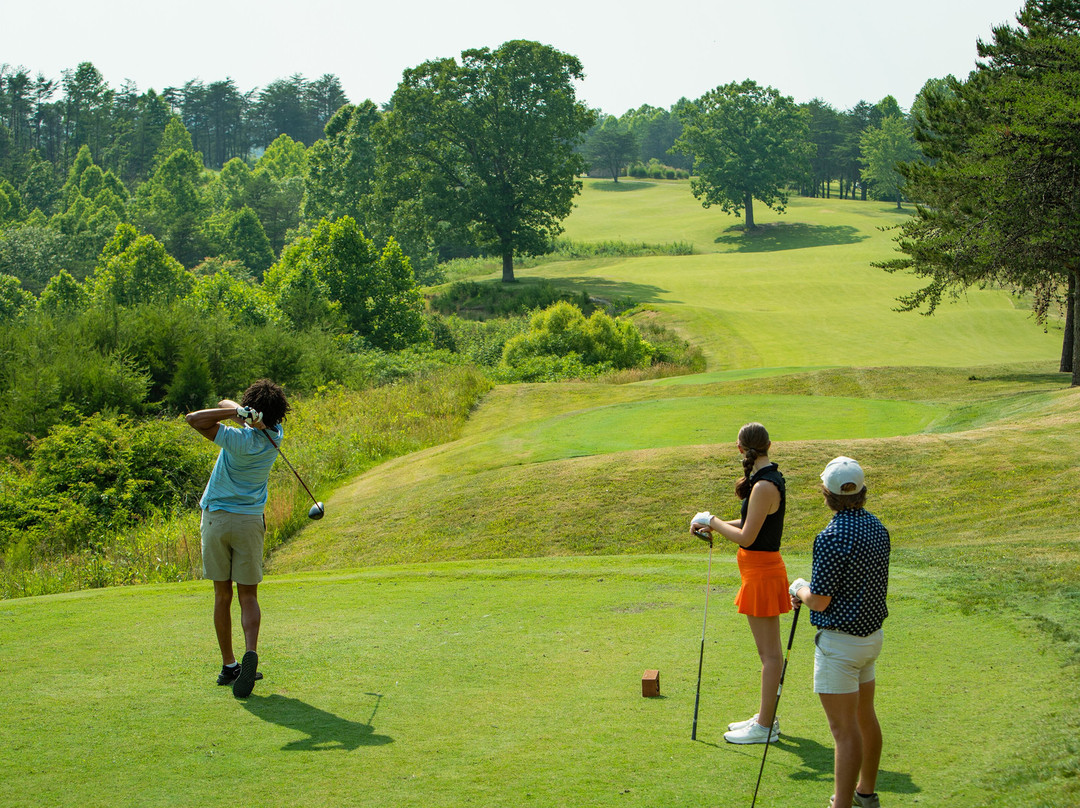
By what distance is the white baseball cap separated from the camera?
4.65 m

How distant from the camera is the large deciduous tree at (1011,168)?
2442cm

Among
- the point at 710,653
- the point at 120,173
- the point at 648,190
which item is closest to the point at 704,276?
the point at 710,653

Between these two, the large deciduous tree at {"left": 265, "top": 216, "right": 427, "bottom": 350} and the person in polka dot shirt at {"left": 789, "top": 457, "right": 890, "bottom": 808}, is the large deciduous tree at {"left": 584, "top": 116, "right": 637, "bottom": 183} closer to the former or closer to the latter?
the large deciduous tree at {"left": 265, "top": 216, "right": 427, "bottom": 350}

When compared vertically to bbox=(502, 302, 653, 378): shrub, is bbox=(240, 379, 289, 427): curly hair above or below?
above

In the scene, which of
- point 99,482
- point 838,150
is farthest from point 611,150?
point 99,482

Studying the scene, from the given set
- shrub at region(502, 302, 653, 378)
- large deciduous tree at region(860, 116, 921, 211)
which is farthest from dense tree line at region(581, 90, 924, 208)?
shrub at region(502, 302, 653, 378)

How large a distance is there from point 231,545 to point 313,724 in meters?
1.58

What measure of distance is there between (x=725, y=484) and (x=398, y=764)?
11.1 meters

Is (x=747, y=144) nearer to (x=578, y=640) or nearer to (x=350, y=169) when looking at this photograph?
(x=350, y=169)

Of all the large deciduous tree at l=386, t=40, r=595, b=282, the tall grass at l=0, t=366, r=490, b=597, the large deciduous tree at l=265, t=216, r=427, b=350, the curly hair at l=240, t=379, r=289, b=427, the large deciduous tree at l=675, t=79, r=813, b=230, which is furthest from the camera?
the large deciduous tree at l=675, t=79, r=813, b=230

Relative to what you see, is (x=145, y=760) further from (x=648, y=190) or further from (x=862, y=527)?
(x=648, y=190)

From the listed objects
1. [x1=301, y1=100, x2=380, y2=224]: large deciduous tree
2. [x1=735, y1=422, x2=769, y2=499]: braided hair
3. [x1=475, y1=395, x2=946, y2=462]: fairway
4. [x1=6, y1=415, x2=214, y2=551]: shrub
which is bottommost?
[x1=6, y1=415, x2=214, y2=551]: shrub

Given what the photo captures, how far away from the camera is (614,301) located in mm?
56906

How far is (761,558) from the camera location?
5969 mm
